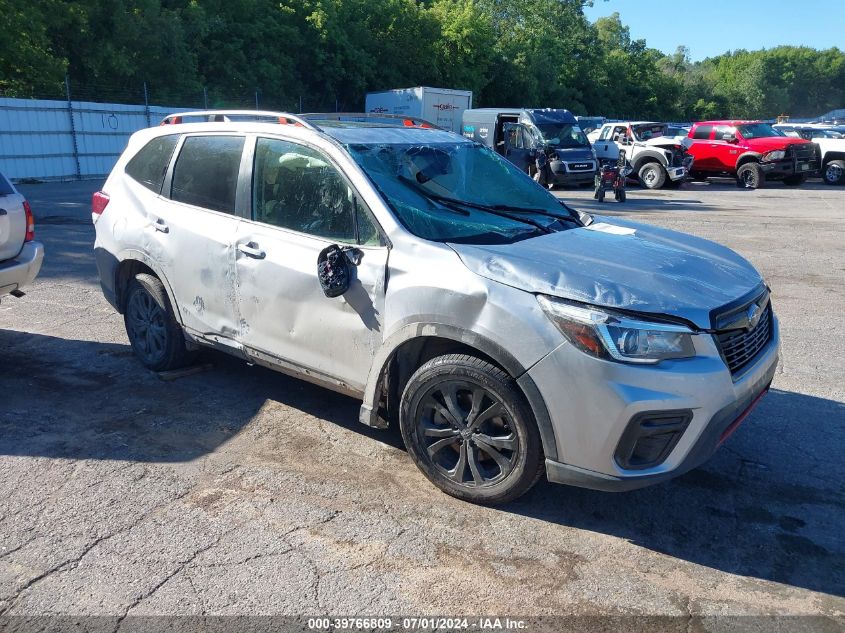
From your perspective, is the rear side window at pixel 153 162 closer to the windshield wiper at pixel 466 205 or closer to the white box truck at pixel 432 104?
the windshield wiper at pixel 466 205

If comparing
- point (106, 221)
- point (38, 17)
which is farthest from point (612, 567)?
point (38, 17)

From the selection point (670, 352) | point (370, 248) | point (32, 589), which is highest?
point (370, 248)

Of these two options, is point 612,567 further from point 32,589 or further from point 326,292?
point 32,589

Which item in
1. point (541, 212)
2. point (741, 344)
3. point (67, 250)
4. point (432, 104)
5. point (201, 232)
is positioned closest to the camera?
point (741, 344)

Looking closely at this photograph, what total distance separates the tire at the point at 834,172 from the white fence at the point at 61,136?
22.5 m

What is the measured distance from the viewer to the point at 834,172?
24.7 meters

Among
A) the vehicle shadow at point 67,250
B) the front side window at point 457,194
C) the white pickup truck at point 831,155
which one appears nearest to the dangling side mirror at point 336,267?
the front side window at point 457,194

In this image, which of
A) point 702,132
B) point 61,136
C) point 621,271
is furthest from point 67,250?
point 702,132

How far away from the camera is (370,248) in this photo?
13.0 feet

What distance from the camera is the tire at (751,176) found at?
23016mm

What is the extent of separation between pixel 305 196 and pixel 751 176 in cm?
2202

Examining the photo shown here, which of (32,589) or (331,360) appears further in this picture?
(331,360)

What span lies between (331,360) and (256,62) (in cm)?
3241

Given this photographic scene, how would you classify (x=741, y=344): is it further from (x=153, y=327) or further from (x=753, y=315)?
(x=153, y=327)
